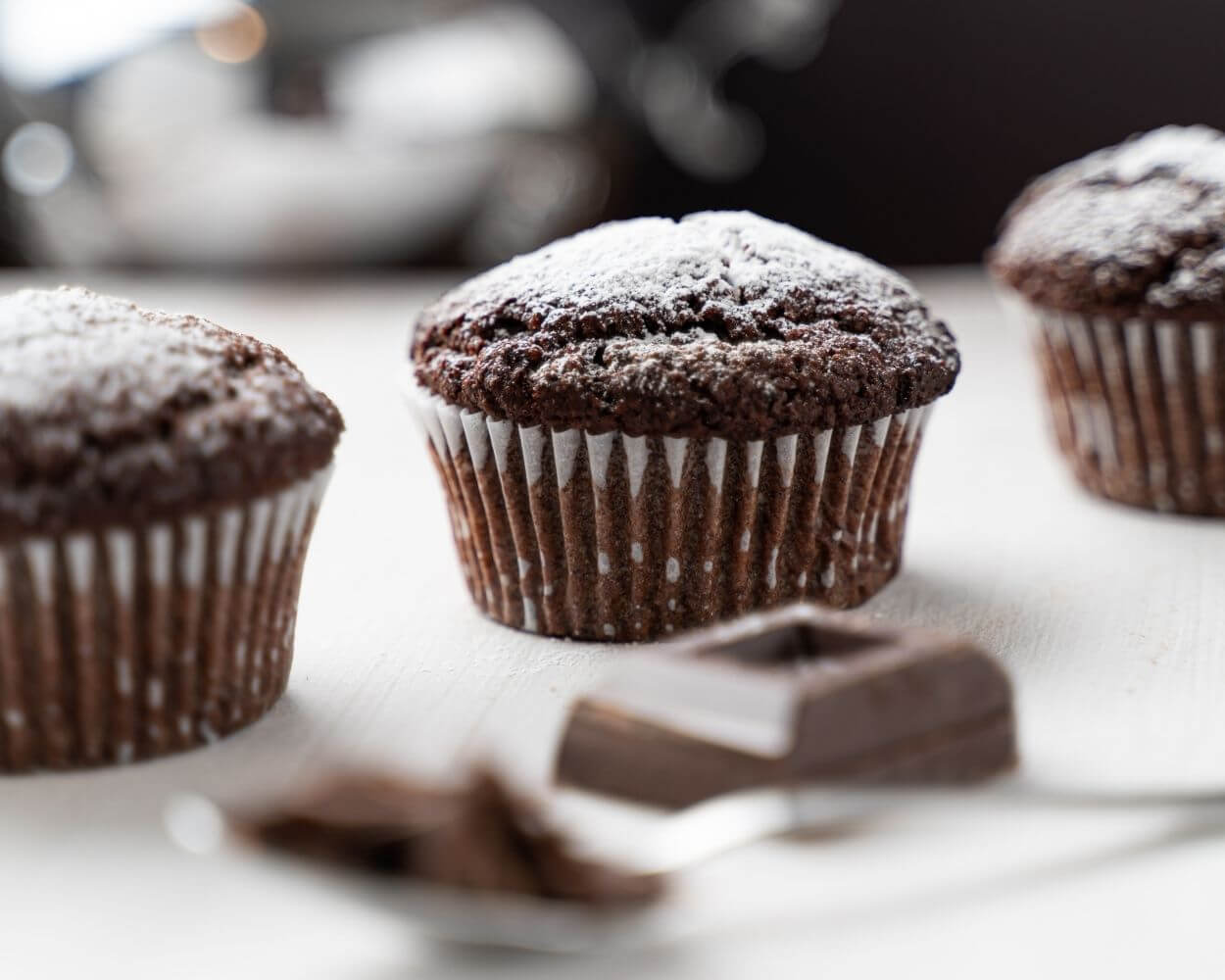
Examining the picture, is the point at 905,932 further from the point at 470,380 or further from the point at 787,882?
the point at 470,380

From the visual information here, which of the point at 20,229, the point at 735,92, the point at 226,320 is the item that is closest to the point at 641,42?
the point at 735,92

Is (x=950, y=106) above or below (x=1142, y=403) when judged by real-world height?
below

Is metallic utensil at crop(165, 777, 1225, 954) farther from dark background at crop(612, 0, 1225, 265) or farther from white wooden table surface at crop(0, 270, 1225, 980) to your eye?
dark background at crop(612, 0, 1225, 265)

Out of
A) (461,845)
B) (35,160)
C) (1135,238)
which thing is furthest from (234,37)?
(461,845)

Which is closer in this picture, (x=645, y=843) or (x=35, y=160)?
(x=645, y=843)

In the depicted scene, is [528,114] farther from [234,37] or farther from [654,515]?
[654,515]

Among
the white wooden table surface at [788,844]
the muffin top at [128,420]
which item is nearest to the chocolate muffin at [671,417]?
the white wooden table surface at [788,844]

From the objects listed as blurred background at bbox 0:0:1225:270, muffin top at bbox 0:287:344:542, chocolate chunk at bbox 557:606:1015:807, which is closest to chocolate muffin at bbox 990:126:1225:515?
chocolate chunk at bbox 557:606:1015:807
